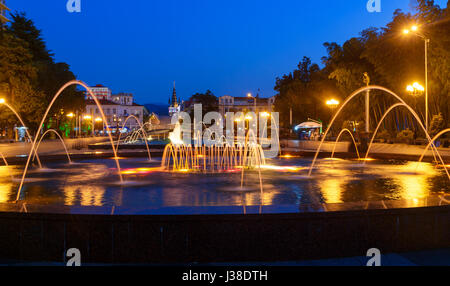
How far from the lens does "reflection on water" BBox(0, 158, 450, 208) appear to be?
8.47 meters

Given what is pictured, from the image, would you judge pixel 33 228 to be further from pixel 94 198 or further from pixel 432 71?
pixel 432 71

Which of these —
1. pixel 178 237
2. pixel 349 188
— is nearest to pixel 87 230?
pixel 178 237

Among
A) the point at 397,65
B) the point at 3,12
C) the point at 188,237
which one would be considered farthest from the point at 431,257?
the point at 3,12

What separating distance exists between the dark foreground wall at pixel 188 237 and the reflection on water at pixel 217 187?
2024mm

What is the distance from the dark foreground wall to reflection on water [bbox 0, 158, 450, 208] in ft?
6.64

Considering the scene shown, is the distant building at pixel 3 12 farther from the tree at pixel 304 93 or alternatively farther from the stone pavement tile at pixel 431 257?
the stone pavement tile at pixel 431 257

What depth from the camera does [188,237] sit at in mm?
5250

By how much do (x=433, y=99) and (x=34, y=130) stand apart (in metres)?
45.7

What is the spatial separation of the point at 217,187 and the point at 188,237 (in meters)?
5.09

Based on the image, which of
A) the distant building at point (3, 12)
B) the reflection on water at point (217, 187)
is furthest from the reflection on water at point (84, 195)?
the distant building at point (3, 12)

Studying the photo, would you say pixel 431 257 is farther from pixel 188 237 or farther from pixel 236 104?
pixel 236 104

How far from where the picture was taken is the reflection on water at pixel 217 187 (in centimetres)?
847

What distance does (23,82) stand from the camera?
141 ft

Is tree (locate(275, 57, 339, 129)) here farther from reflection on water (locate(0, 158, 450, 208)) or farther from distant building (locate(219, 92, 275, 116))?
distant building (locate(219, 92, 275, 116))
